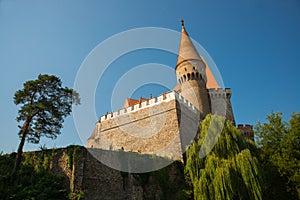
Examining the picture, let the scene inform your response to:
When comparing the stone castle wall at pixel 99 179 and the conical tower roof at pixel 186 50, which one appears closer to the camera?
the stone castle wall at pixel 99 179

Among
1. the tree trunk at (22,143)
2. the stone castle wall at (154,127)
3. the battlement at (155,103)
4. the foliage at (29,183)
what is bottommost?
the foliage at (29,183)

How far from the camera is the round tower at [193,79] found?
21984mm

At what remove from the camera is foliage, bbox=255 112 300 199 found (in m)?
14.6

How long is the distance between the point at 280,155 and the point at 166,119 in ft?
25.5

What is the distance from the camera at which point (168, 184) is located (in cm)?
1429

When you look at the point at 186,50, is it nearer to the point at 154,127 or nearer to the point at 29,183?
the point at 154,127

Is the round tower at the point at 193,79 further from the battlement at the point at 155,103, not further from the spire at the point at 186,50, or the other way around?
the battlement at the point at 155,103

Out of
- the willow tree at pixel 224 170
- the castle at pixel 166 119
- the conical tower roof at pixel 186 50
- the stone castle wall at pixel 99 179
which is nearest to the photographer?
the willow tree at pixel 224 170

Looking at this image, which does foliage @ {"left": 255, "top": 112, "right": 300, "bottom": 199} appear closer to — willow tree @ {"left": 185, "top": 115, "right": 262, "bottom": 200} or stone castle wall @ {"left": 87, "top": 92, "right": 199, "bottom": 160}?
willow tree @ {"left": 185, "top": 115, "right": 262, "bottom": 200}

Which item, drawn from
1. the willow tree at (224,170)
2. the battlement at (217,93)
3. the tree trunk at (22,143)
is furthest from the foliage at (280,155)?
the tree trunk at (22,143)

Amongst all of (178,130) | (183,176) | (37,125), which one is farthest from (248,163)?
(37,125)

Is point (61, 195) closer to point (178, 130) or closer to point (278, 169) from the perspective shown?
point (178, 130)

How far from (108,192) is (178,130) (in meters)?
6.74

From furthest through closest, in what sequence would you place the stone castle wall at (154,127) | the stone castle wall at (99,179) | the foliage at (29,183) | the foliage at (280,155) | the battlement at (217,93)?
the battlement at (217,93), the stone castle wall at (154,127), the foliage at (280,155), the stone castle wall at (99,179), the foliage at (29,183)
